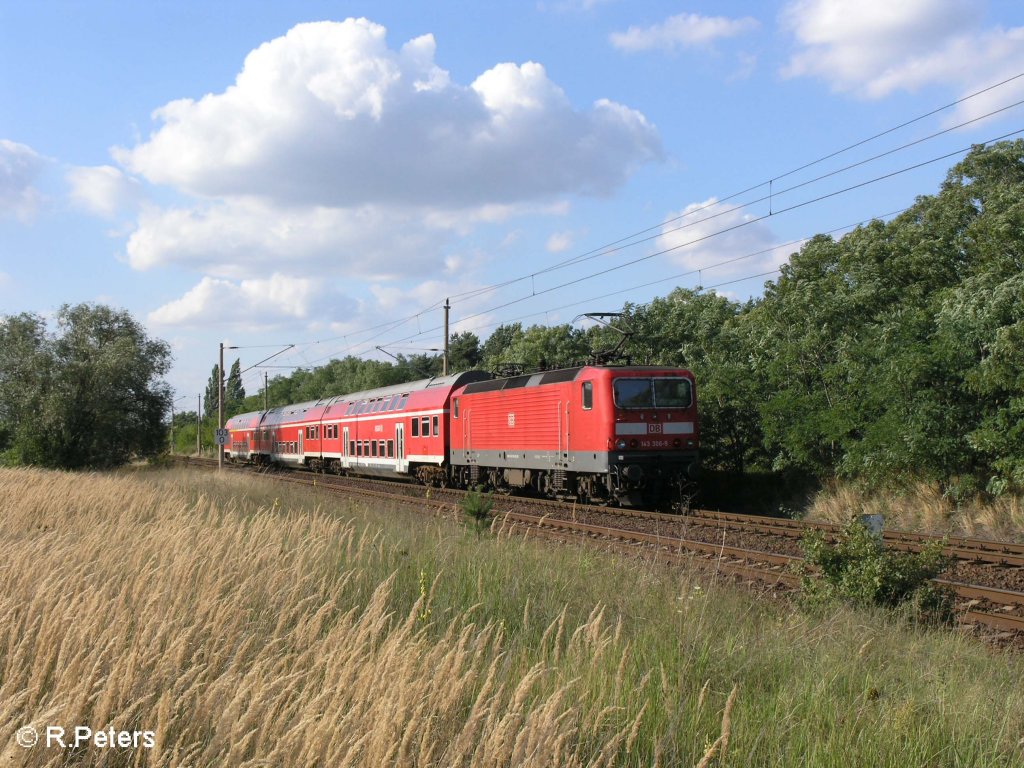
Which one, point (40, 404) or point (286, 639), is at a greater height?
point (40, 404)

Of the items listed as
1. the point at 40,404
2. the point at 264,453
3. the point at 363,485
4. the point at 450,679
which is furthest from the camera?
the point at 264,453

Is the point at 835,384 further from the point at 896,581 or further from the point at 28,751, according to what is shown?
the point at 28,751

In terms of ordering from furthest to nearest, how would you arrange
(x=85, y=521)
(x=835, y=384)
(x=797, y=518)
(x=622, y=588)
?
1. (x=835, y=384)
2. (x=797, y=518)
3. (x=85, y=521)
4. (x=622, y=588)

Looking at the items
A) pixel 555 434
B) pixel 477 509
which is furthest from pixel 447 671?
pixel 555 434

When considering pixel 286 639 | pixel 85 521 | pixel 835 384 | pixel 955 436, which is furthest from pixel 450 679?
pixel 835 384

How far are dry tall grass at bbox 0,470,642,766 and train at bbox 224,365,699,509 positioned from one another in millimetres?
13621

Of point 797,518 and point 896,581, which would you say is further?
point 797,518

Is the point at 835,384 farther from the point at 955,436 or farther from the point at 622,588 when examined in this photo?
the point at 622,588

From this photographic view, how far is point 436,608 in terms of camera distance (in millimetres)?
6551

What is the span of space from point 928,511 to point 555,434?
850 cm

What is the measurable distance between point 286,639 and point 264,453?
49.5 meters

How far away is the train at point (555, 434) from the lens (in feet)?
64.0

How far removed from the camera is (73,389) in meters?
40.9

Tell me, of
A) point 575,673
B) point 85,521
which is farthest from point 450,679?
point 85,521
